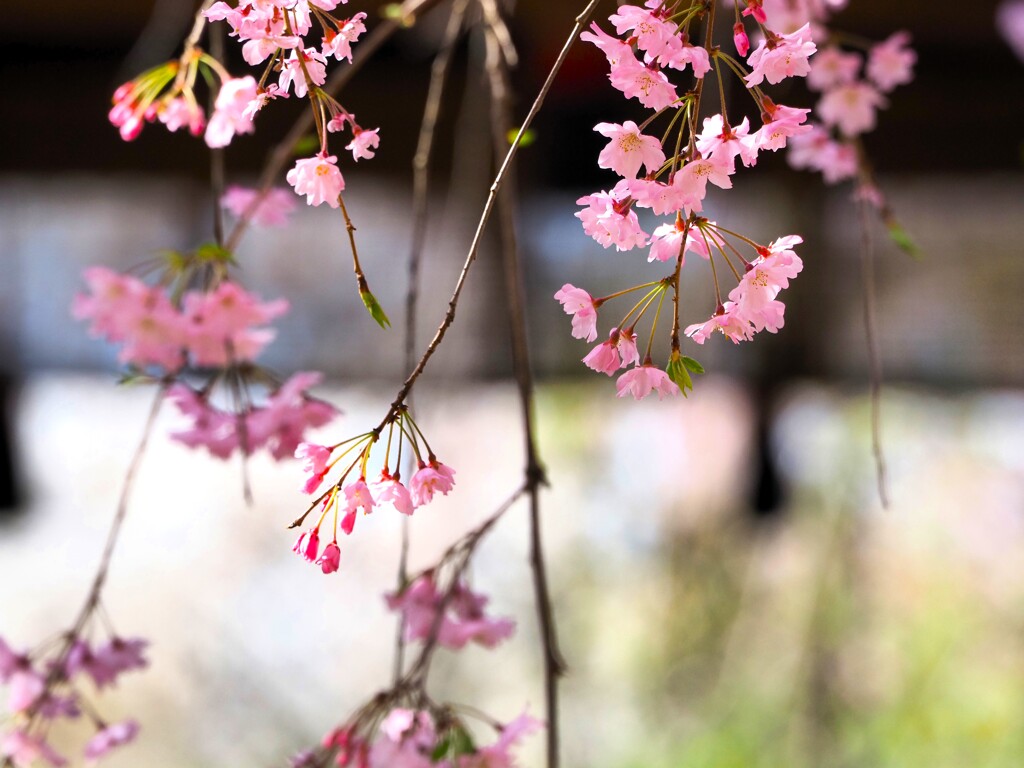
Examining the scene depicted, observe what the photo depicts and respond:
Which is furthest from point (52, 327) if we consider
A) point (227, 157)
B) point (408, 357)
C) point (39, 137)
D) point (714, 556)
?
point (408, 357)

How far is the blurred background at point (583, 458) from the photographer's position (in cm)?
239

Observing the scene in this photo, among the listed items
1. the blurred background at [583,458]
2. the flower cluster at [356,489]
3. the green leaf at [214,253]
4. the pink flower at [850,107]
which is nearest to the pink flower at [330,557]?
the flower cluster at [356,489]

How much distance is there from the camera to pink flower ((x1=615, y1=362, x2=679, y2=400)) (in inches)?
19.5

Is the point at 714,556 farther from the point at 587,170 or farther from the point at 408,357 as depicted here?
the point at 408,357

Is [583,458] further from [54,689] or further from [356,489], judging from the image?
[356,489]

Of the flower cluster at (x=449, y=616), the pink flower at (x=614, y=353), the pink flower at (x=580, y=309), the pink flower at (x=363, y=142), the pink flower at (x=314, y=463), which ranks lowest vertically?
the flower cluster at (x=449, y=616)

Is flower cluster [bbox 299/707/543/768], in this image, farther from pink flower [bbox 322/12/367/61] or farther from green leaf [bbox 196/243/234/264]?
pink flower [bbox 322/12/367/61]

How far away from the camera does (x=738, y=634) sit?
2627mm

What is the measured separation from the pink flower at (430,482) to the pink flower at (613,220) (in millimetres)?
A: 131

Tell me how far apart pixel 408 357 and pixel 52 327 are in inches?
79.9

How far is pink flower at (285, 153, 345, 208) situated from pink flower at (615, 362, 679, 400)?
0.52 feet

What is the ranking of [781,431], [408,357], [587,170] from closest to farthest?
1. [408,357]
2. [587,170]
3. [781,431]

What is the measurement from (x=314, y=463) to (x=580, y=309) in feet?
0.50

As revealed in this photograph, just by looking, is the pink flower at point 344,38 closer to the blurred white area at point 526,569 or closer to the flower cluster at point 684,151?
the flower cluster at point 684,151
